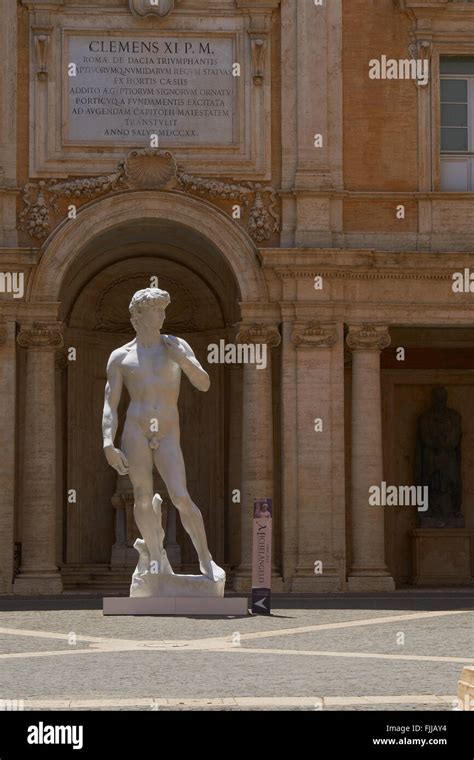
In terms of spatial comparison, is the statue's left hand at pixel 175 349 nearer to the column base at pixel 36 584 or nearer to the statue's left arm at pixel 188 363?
the statue's left arm at pixel 188 363

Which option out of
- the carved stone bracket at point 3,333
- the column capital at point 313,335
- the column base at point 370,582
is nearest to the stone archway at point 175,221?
the column capital at point 313,335

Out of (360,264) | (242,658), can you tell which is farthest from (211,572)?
(360,264)

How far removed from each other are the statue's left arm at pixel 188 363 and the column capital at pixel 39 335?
537cm

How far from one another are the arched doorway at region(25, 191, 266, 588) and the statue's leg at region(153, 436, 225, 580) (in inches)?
264

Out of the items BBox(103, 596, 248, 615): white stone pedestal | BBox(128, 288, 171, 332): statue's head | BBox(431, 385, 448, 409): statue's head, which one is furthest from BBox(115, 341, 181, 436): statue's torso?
BBox(431, 385, 448, 409): statue's head

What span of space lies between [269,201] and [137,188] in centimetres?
191

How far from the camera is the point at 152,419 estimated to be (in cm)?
1847

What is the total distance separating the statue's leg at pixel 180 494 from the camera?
1831cm

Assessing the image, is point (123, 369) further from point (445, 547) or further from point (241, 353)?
point (445, 547)

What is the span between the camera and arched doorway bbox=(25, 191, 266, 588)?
2605 cm

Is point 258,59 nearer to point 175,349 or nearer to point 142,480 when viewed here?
point 175,349

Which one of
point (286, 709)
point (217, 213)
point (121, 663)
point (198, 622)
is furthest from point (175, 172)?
point (286, 709)

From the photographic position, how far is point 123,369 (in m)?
18.7

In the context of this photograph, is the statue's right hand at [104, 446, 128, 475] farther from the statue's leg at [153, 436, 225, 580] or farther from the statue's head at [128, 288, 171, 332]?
→ the statue's head at [128, 288, 171, 332]
